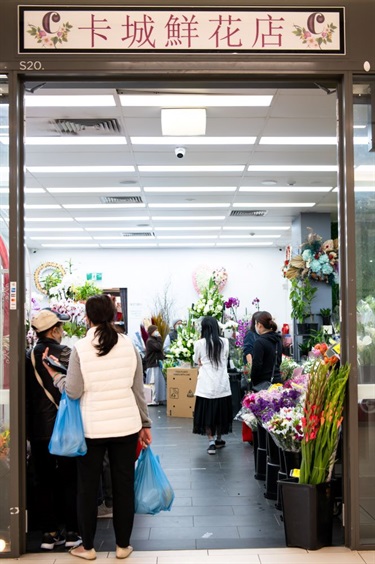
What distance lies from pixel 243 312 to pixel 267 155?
8.58 metres

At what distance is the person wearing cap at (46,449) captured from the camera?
383 cm

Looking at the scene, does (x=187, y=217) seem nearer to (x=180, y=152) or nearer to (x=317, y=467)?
(x=180, y=152)

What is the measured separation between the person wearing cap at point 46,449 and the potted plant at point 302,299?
6.68m

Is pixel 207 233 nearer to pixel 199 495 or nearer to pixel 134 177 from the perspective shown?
pixel 134 177

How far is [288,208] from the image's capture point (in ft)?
33.6

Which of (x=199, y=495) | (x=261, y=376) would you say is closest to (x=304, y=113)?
(x=261, y=376)

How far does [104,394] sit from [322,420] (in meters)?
1.24

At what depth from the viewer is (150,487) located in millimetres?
3740

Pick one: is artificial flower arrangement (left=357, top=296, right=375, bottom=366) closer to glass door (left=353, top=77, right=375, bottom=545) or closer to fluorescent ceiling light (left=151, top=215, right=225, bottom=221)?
glass door (left=353, top=77, right=375, bottom=545)

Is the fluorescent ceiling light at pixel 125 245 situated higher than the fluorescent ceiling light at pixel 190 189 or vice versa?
the fluorescent ceiling light at pixel 190 189

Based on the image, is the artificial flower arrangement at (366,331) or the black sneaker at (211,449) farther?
A: the black sneaker at (211,449)

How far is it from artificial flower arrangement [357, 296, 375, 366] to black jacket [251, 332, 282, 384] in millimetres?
2368

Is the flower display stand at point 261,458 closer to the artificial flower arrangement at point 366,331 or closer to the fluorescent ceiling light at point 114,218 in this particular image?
the artificial flower arrangement at point 366,331

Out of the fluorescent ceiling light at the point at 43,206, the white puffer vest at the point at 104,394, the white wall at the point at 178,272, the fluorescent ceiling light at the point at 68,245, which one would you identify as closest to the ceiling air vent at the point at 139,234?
the fluorescent ceiling light at the point at 68,245
